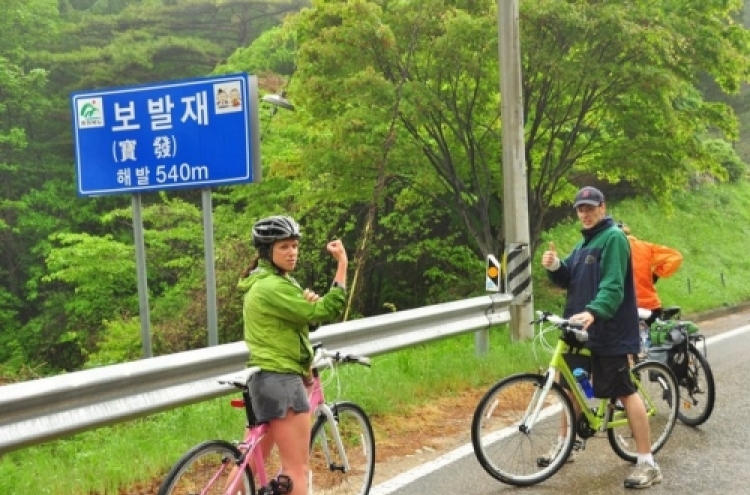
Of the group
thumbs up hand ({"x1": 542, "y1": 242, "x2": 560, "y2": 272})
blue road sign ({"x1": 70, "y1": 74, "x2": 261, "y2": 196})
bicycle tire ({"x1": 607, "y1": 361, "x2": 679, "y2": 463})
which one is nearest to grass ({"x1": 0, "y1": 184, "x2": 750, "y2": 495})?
thumbs up hand ({"x1": 542, "y1": 242, "x2": 560, "y2": 272})

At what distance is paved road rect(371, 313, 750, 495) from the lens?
5305 millimetres

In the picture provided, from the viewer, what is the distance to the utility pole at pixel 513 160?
10414 millimetres

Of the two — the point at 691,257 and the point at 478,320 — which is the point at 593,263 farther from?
the point at 691,257

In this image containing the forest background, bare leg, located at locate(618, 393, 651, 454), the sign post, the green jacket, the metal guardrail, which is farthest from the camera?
the forest background

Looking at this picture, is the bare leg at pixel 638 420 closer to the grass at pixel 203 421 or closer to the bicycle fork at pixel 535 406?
the bicycle fork at pixel 535 406

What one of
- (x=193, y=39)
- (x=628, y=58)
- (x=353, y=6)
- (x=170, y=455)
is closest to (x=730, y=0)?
(x=628, y=58)

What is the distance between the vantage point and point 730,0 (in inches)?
511

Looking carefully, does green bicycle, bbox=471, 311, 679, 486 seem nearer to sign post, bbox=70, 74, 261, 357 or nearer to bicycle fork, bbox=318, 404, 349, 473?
bicycle fork, bbox=318, 404, 349, 473

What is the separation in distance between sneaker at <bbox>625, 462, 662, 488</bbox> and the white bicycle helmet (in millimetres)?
2879

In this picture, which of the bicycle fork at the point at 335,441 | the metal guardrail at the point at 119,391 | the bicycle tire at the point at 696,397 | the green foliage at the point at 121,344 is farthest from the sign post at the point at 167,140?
the green foliage at the point at 121,344

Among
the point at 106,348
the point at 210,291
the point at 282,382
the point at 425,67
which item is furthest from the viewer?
the point at 106,348

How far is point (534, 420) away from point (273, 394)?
6.83ft

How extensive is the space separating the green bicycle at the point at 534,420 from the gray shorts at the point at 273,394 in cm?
164

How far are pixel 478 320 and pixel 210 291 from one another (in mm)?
2995
